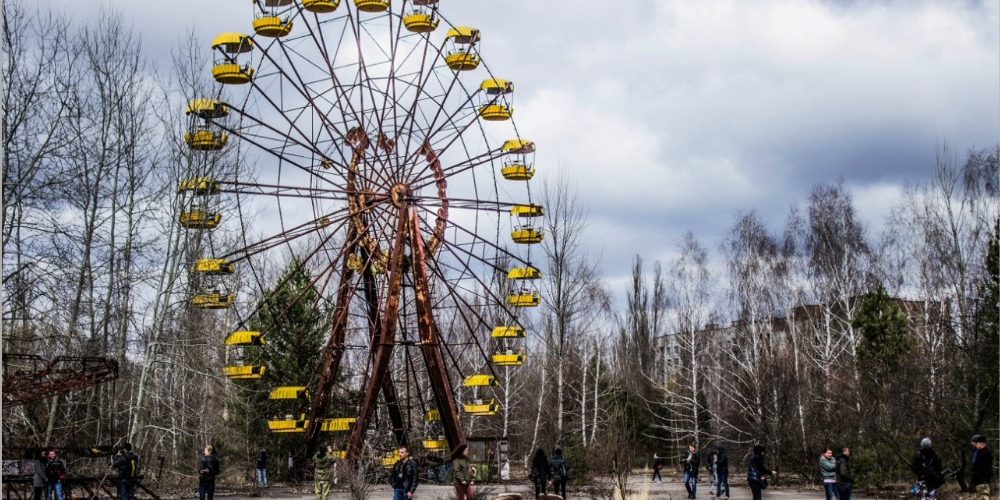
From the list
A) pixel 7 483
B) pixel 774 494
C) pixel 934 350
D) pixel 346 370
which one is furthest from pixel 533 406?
pixel 7 483

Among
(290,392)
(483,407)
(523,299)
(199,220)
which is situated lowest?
(483,407)

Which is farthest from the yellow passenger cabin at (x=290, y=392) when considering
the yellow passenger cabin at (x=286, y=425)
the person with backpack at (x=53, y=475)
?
the person with backpack at (x=53, y=475)

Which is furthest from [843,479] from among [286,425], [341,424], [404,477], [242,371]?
[242,371]

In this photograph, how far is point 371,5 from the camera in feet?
109

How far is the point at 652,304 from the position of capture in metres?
71.6

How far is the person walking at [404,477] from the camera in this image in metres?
21.7

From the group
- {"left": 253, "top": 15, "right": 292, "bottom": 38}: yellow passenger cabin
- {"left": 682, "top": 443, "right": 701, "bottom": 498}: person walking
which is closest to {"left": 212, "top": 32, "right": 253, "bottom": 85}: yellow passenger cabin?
{"left": 253, "top": 15, "right": 292, "bottom": 38}: yellow passenger cabin

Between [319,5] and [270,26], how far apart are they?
5.12 feet

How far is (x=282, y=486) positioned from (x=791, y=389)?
65.0 feet

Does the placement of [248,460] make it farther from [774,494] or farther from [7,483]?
[774,494]

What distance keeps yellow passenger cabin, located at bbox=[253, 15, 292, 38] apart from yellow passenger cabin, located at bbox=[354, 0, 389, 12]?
2295 mm

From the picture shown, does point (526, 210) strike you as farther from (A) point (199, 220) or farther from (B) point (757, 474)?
(B) point (757, 474)

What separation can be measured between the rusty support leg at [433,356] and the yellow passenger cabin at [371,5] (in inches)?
291

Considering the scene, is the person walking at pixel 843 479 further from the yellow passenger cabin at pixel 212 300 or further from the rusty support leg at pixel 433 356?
the yellow passenger cabin at pixel 212 300
